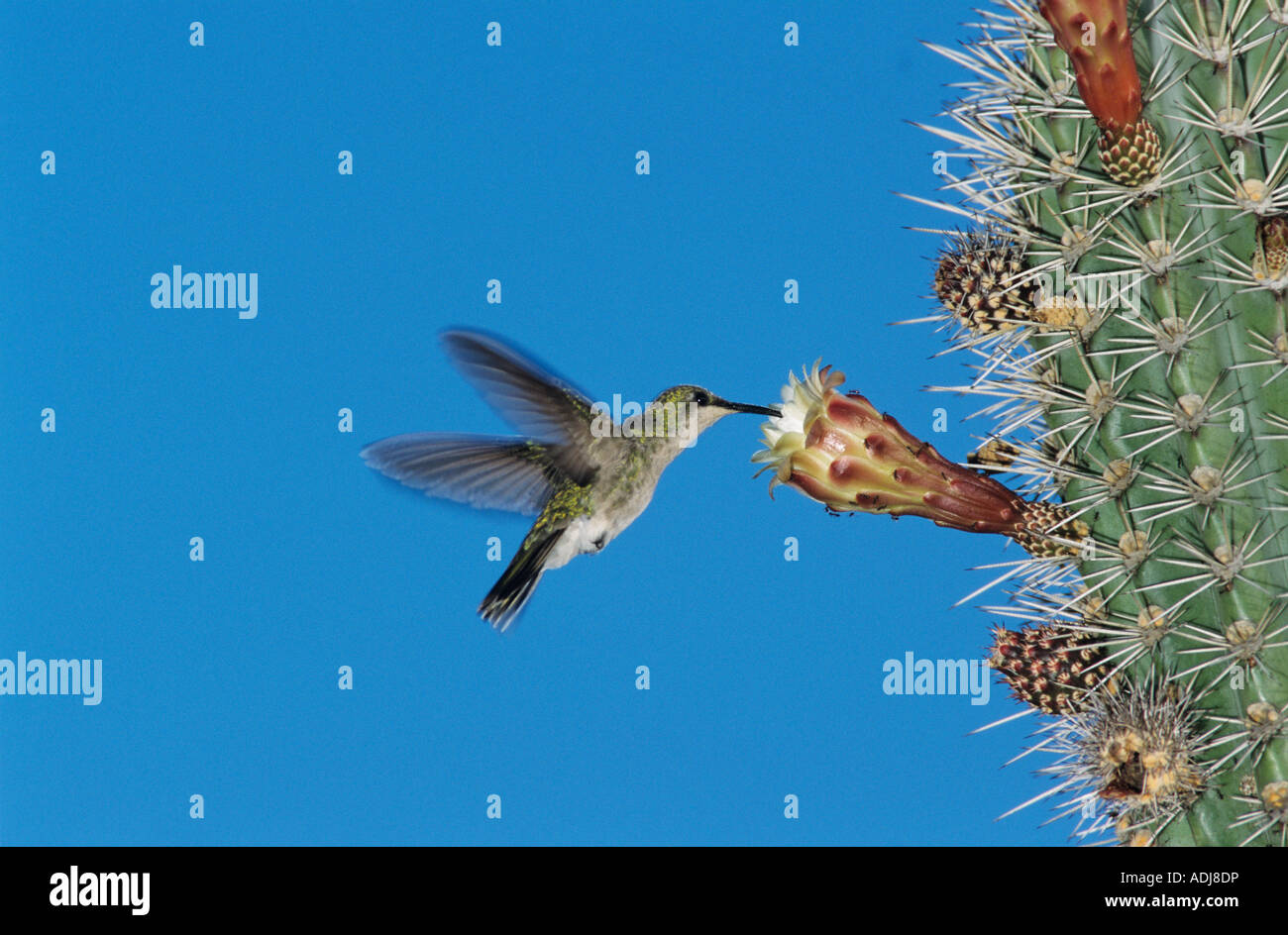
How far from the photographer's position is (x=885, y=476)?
1704 mm

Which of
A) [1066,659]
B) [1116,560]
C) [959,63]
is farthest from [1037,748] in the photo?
[959,63]

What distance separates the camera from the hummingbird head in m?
2.33

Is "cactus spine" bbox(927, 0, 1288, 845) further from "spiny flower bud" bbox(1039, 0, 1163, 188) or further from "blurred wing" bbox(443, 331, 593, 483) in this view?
"blurred wing" bbox(443, 331, 593, 483)

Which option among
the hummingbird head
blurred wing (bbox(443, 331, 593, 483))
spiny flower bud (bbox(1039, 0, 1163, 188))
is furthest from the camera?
the hummingbird head

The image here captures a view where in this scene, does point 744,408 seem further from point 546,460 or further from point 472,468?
point 472,468

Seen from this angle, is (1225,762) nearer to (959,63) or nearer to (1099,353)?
(1099,353)

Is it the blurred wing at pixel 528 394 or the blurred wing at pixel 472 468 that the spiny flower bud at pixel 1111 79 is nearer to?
the blurred wing at pixel 528 394

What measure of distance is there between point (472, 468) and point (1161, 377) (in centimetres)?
141

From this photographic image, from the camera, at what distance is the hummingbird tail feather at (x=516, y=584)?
2521mm

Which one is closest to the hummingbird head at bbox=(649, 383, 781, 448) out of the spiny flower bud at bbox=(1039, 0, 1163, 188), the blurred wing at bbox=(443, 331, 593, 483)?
the blurred wing at bbox=(443, 331, 593, 483)

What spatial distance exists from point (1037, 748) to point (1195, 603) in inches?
12.8

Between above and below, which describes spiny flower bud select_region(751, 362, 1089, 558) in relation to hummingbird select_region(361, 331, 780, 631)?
below

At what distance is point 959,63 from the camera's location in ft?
5.88

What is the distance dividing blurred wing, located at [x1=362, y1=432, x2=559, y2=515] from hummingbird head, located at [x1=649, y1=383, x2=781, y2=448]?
290mm
